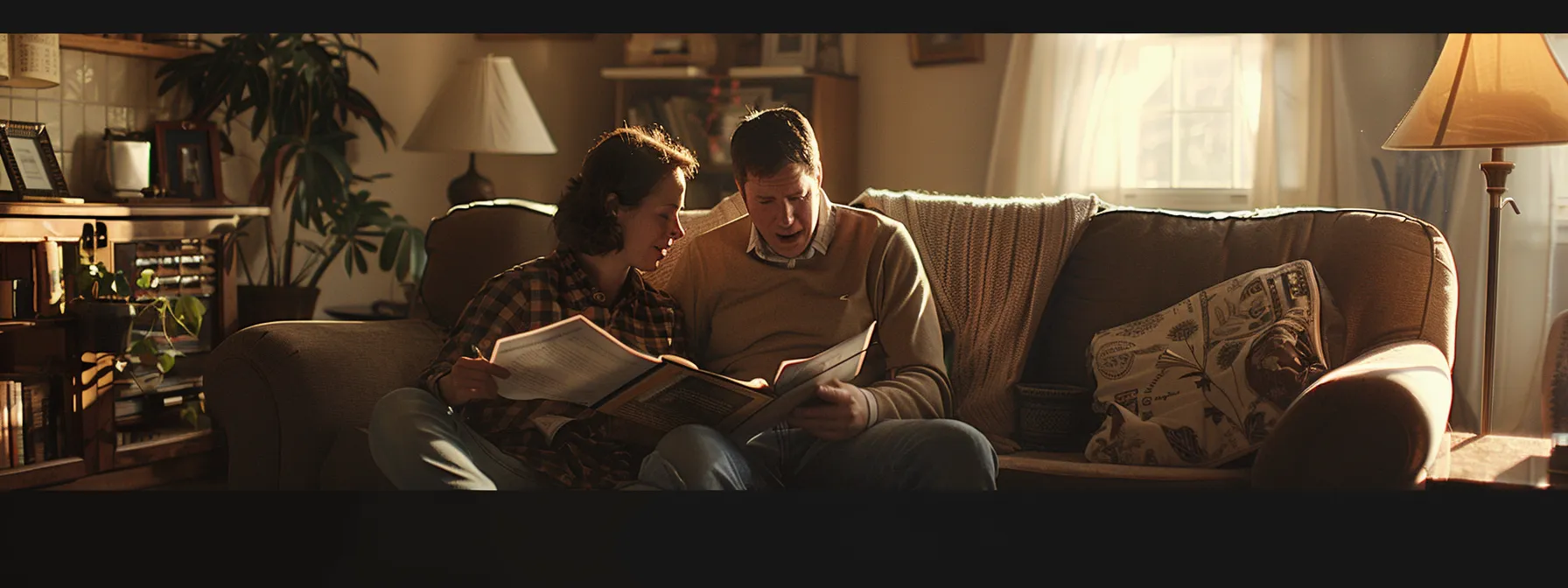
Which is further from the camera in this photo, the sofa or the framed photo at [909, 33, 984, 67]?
the framed photo at [909, 33, 984, 67]

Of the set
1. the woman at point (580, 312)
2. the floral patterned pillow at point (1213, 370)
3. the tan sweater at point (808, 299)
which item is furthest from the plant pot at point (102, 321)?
the floral patterned pillow at point (1213, 370)

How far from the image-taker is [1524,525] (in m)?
1.75

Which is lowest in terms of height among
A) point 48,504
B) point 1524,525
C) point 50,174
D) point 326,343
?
point 48,504

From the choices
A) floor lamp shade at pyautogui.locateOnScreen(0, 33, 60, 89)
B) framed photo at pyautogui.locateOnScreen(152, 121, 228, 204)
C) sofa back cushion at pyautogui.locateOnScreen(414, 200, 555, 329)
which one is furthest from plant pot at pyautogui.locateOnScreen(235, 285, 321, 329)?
sofa back cushion at pyautogui.locateOnScreen(414, 200, 555, 329)

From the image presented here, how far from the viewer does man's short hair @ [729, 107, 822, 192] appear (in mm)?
1956

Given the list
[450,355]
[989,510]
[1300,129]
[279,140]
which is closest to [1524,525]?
[989,510]

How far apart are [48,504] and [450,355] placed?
118 cm

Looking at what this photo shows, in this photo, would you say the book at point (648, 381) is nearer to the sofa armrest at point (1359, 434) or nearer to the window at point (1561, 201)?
the sofa armrest at point (1359, 434)

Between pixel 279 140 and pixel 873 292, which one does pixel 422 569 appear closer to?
pixel 873 292

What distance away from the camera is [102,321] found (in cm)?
303

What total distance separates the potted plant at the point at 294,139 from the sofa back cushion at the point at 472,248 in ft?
4.15

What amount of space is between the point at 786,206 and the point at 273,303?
2.12 metres

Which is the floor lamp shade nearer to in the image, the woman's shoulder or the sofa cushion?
the sofa cushion

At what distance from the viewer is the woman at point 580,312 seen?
6.01 feet
